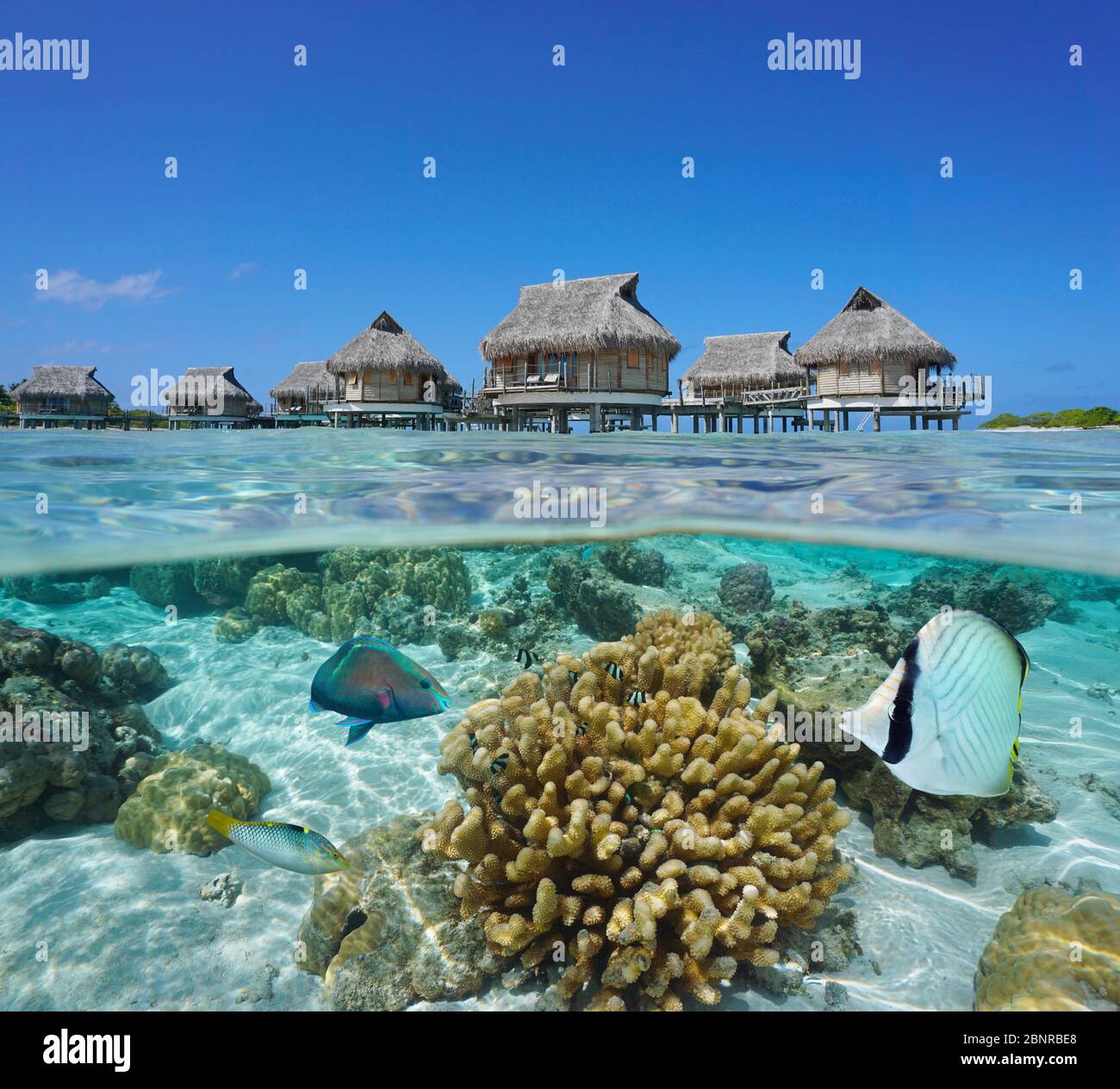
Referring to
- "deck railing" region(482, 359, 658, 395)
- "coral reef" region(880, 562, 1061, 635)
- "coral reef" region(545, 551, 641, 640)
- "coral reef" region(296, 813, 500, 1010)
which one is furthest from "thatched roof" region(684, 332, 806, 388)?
"coral reef" region(296, 813, 500, 1010)

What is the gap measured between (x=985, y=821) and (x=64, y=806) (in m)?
9.19

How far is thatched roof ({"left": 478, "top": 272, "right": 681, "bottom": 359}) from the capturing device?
27531mm

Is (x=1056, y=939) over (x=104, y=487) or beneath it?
beneath

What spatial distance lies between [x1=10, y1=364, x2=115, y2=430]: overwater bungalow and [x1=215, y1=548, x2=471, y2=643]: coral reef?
46.6 meters

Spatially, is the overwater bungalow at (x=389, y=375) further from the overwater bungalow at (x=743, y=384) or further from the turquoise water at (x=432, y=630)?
the turquoise water at (x=432, y=630)

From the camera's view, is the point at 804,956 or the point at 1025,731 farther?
the point at 1025,731

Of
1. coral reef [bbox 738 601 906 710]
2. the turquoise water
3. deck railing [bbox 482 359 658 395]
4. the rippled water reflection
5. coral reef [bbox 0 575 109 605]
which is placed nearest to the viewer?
the turquoise water

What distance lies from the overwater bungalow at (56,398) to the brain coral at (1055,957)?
190 ft

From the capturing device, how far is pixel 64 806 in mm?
7086

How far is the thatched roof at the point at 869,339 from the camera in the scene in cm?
3122

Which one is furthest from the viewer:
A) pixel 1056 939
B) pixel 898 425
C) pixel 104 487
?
pixel 898 425

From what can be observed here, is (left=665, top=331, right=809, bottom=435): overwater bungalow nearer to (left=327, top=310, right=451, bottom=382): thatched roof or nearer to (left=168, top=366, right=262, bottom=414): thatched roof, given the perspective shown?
(left=327, top=310, right=451, bottom=382): thatched roof

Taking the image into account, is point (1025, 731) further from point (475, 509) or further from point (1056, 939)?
point (475, 509)
